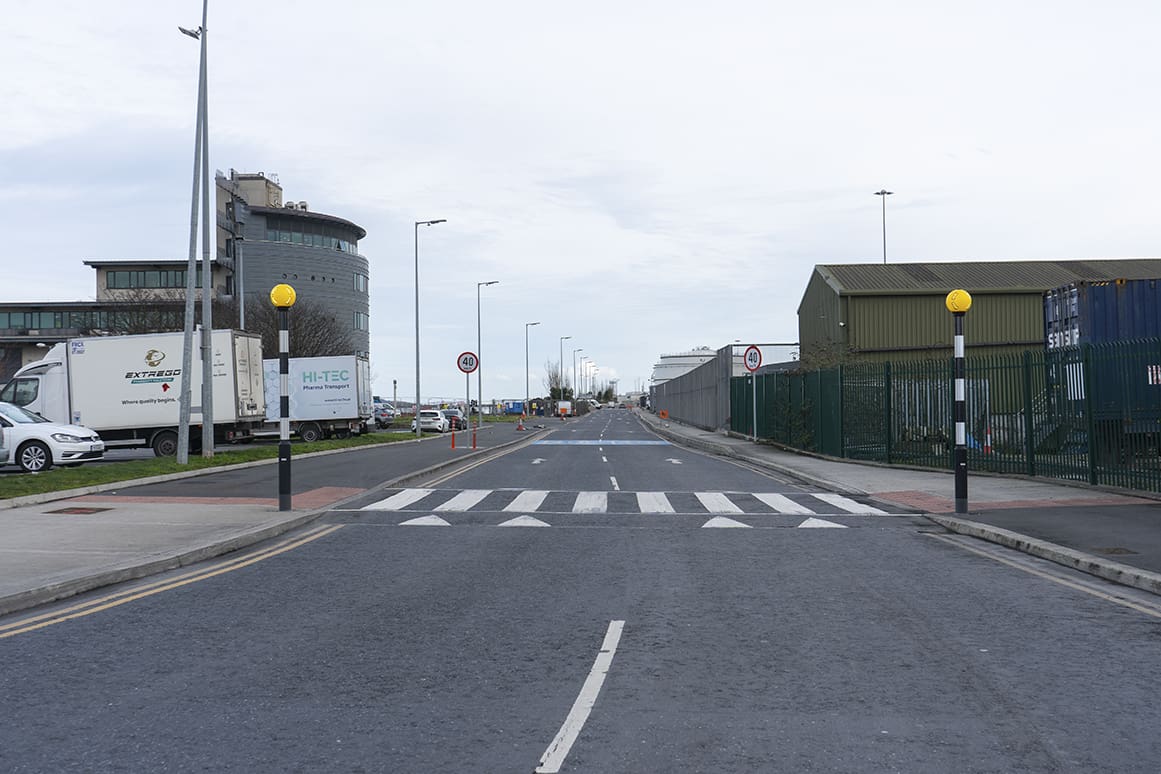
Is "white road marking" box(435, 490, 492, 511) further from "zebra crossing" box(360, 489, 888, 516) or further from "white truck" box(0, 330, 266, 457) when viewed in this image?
"white truck" box(0, 330, 266, 457)

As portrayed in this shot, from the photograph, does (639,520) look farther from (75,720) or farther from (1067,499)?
(75,720)

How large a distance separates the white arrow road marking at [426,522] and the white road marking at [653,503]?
322 centimetres

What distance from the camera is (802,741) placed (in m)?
4.69

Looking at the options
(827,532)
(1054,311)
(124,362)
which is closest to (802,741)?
(827,532)

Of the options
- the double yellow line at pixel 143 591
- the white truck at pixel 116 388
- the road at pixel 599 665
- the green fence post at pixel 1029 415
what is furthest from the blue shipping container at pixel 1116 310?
the white truck at pixel 116 388

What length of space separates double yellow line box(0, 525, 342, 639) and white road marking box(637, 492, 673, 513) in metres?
5.29

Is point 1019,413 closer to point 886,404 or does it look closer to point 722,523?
point 886,404

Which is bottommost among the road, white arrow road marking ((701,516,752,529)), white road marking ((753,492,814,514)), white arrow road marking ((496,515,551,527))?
the road

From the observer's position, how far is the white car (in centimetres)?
2162

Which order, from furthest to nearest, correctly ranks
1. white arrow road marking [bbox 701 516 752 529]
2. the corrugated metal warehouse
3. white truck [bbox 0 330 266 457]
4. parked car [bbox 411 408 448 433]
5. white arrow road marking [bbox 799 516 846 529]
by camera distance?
parked car [bbox 411 408 448 433] < the corrugated metal warehouse < white truck [bbox 0 330 266 457] < white arrow road marking [bbox 701 516 752 529] < white arrow road marking [bbox 799 516 846 529]

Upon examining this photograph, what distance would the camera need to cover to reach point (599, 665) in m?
6.06

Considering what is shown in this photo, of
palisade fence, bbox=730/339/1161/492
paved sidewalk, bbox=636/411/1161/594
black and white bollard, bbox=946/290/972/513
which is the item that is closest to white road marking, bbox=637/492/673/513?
paved sidewalk, bbox=636/411/1161/594

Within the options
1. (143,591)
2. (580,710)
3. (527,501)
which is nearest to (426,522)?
A: (527,501)

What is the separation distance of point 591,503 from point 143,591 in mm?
8134
